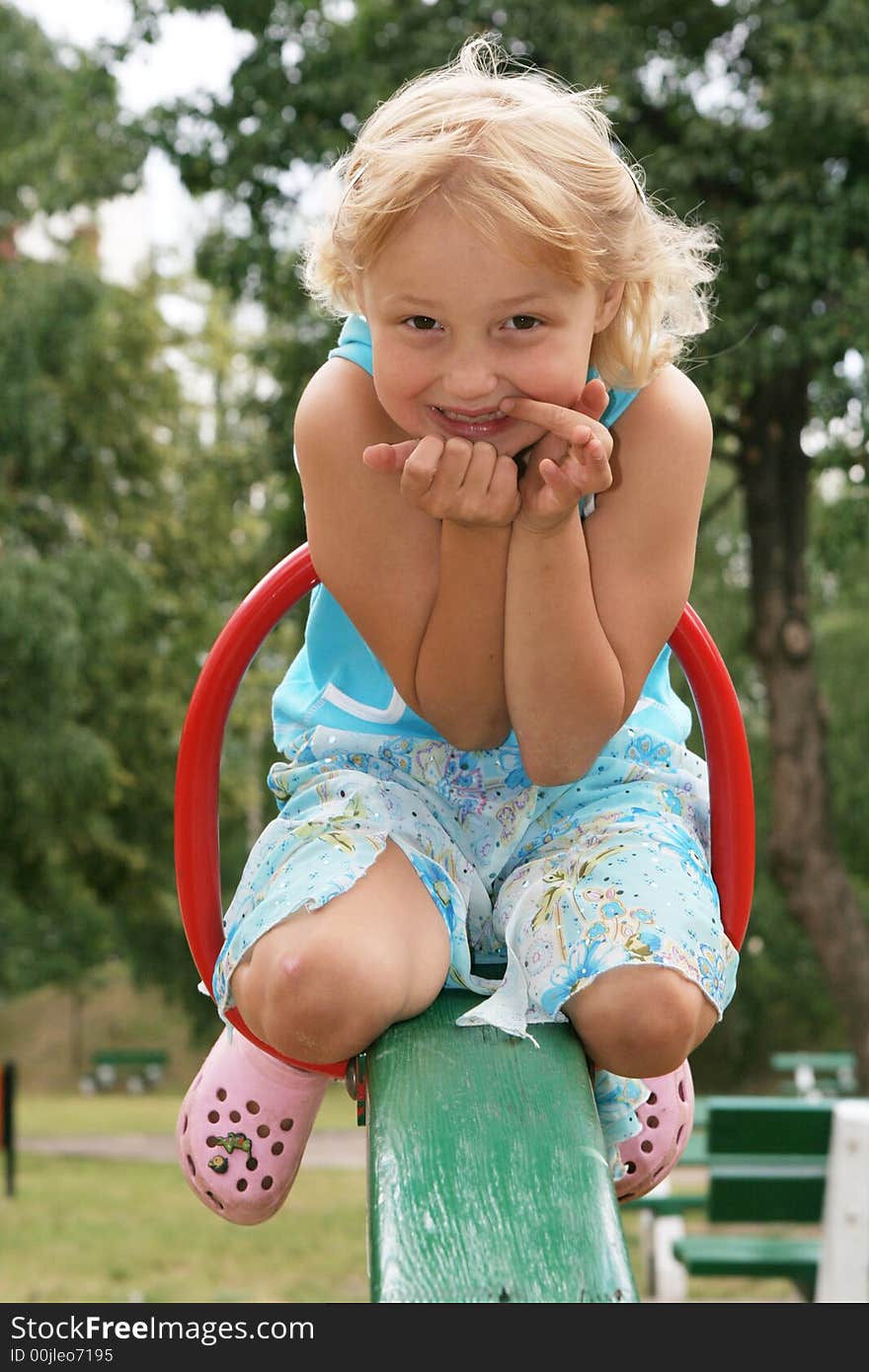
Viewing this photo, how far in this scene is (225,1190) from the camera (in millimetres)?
2156

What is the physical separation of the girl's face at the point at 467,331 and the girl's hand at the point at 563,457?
23 millimetres

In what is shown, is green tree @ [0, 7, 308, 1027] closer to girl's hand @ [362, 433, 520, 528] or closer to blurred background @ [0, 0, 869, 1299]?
blurred background @ [0, 0, 869, 1299]

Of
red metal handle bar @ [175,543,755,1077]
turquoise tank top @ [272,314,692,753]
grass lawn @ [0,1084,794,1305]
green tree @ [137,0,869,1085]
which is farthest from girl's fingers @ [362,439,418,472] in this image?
green tree @ [137,0,869,1085]

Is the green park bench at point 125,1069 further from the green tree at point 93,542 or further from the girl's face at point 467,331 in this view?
the girl's face at point 467,331

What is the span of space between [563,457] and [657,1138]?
0.98 metres

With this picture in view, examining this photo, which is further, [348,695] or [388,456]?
[348,695]

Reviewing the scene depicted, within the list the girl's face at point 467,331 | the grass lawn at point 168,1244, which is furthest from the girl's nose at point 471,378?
the grass lawn at point 168,1244

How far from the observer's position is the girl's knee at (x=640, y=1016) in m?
1.73

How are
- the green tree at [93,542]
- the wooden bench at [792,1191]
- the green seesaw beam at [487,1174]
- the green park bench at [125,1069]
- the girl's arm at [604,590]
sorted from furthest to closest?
the green park bench at [125,1069], the green tree at [93,542], the wooden bench at [792,1191], the girl's arm at [604,590], the green seesaw beam at [487,1174]

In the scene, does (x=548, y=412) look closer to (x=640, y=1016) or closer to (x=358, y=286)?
(x=358, y=286)

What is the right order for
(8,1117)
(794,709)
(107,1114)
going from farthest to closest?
1. (107,1114)
2. (8,1117)
3. (794,709)

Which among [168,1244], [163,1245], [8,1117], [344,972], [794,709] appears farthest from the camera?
[8,1117]

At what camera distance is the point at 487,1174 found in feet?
4.98

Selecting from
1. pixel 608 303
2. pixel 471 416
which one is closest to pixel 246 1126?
pixel 471 416
